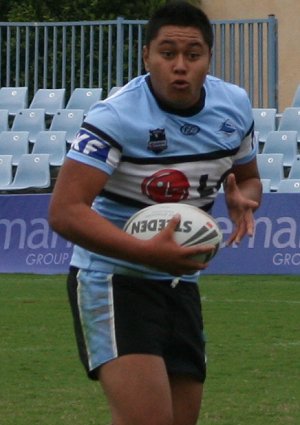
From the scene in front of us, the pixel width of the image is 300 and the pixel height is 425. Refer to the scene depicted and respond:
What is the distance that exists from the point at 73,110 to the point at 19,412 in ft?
35.9

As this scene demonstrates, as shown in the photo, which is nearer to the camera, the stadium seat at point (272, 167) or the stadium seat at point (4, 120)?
the stadium seat at point (272, 167)

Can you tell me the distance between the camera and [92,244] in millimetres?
4379

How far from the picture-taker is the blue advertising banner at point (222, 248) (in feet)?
44.7

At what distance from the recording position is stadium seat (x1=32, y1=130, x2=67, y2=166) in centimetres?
1734

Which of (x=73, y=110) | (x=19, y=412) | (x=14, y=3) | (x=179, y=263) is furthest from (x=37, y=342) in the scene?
(x=14, y=3)

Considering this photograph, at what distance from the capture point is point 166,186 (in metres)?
4.64

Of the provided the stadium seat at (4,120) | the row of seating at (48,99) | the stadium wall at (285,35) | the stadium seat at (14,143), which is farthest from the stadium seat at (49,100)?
the stadium wall at (285,35)

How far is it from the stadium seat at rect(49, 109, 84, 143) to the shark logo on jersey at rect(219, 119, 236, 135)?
43.6 feet

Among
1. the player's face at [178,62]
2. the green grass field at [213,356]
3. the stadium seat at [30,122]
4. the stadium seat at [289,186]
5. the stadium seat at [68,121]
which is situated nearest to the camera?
the player's face at [178,62]

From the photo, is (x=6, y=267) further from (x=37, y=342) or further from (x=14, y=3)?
(x=14, y=3)

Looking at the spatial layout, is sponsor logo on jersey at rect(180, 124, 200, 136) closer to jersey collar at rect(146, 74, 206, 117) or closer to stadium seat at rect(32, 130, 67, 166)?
jersey collar at rect(146, 74, 206, 117)

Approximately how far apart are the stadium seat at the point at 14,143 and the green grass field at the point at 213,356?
168 inches

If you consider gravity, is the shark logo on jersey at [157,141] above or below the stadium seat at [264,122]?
above

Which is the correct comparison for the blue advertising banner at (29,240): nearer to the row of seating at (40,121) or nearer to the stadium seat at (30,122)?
the row of seating at (40,121)
